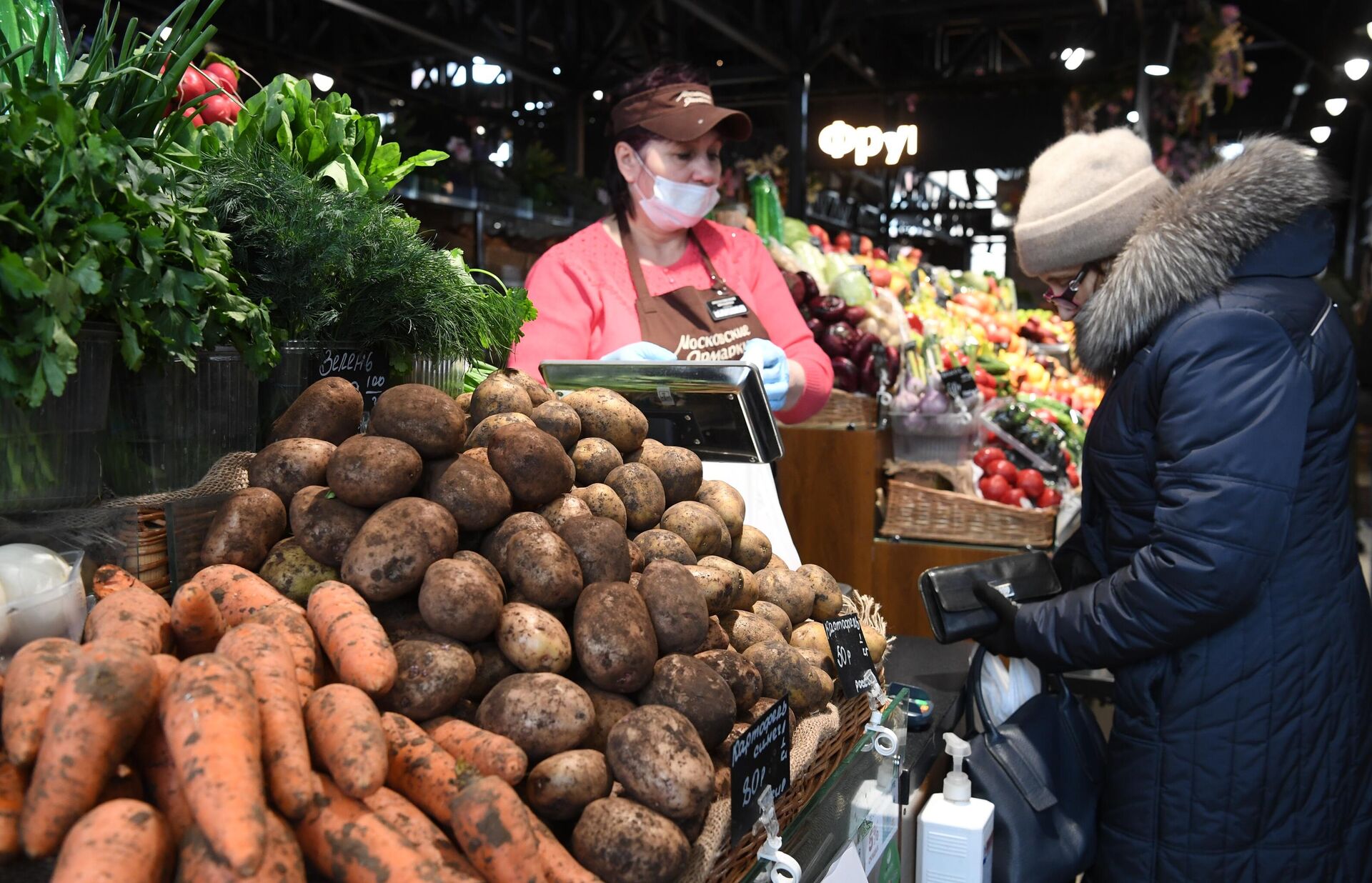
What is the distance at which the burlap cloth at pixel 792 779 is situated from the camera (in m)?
1.12

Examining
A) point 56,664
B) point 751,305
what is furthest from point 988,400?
point 56,664

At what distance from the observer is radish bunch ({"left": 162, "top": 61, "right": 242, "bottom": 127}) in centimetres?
161

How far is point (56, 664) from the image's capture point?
92 cm

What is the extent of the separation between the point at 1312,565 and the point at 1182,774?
0.49 metres

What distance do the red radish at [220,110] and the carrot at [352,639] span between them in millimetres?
910

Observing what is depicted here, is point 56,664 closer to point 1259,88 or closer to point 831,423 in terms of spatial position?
point 831,423

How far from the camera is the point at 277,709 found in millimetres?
963

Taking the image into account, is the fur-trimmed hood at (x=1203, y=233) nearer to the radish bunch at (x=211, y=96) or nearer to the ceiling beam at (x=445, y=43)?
the radish bunch at (x=211, y=96)

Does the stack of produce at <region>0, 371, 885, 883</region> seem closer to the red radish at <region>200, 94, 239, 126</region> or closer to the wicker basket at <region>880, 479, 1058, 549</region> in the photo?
the red radish at <region>200, 94, 239, 126</region>

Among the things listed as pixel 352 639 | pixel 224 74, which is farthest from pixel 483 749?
pixel 224 74

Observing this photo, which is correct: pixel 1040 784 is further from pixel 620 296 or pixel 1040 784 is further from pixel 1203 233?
pixel 620 296

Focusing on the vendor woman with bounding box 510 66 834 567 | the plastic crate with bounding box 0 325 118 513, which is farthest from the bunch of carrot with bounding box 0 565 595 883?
the vendor woman with bounding box 510 66 834 567

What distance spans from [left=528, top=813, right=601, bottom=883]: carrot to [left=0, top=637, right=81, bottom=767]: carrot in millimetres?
442

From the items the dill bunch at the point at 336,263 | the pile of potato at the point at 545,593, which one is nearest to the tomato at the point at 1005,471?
the pile of potato at the point at 545,593
